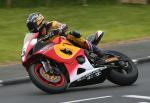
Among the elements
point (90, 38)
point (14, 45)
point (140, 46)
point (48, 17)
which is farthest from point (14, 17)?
point (90, 38)

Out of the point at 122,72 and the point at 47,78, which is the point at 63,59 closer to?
the point at 47,78

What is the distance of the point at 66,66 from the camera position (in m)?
12.6

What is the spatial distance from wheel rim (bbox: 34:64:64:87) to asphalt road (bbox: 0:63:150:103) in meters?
0.23

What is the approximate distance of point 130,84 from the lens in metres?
13.0

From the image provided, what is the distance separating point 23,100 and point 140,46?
7.10m

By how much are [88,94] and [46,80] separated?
84 cm

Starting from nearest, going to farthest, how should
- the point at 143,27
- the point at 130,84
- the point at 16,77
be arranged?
the point at 130,84 < the point at 16,77 < the point at 143,27

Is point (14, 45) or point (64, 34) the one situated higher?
point (64, 34)

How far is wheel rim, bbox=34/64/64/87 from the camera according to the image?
12.3 metres

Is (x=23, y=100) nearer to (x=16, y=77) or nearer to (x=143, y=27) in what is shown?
(x=16, y=77)

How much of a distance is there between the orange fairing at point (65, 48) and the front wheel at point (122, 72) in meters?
0.80

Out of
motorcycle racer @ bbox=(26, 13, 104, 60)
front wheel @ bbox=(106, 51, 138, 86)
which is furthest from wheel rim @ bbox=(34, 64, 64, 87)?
front wheel @ bbox=(106, 51, 138, 86)

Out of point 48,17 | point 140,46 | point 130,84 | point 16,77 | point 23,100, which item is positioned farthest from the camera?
point 48,17

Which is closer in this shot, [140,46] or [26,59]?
[26,59]
